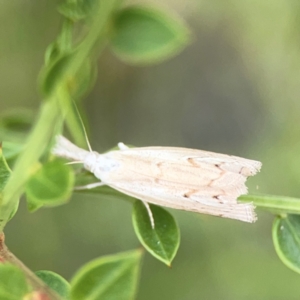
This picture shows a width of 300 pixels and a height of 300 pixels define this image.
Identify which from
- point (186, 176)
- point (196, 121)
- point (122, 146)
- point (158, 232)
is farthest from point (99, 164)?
point (196, 121)

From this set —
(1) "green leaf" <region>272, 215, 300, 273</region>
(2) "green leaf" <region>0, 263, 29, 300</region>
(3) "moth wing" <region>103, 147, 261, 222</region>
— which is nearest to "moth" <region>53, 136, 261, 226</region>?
(3) "moth wing" <region>103, 147, 261, 222</region>

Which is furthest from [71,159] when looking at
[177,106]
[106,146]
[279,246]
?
[177,106]

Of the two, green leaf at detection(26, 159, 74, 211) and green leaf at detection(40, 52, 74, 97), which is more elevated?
green leaf at detection(40, 52, 74, 97)

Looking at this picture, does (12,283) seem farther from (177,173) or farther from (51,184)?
(177,173)

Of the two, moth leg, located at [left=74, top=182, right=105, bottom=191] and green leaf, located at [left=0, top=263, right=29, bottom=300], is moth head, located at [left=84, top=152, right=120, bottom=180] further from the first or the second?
green leaf, located at [left=0, top=263, right=29, bottom=300]

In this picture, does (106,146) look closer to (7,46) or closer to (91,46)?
(7,46)

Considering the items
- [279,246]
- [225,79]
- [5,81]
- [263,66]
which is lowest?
[5,81]

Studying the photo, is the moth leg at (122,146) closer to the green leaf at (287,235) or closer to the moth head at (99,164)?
the moth head at (99,164)
